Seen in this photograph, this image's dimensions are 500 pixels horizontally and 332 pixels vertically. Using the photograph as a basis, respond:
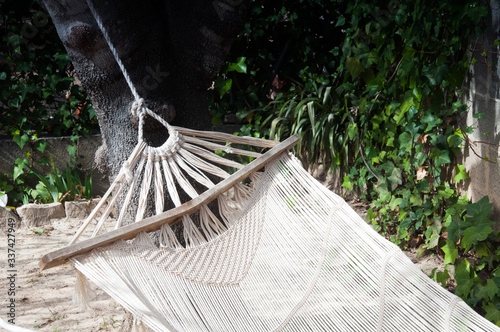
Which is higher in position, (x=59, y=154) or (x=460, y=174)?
(x=59, y=154)

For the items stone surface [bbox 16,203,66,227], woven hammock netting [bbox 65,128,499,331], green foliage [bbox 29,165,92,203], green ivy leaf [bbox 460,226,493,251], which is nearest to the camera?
woven hammock netting [bbox 65,128,499,331]

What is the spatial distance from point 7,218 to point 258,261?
195cm

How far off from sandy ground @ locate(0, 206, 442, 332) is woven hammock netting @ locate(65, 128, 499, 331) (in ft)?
1.42

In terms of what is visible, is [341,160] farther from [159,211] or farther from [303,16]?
[159,211]

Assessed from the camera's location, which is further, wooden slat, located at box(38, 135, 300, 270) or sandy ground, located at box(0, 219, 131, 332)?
sandy ground, located at box(0, 219, 131, 332)

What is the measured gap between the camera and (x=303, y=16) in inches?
119

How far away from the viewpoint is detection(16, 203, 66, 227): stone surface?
2920mm

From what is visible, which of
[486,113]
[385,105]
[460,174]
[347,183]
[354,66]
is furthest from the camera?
[347,183]

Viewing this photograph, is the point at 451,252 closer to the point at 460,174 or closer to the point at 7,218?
the point at 460,174

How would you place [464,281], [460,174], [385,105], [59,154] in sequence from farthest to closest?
1. [59,154]
2. [385,105]
3. [460,174]
4. [464,281]

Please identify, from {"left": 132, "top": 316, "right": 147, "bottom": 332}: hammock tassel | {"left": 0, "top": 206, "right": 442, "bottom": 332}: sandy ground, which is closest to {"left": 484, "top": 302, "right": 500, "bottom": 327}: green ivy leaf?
{"left": 0, "top": 206, "right": 442, "bottom": 332}: sandy ground

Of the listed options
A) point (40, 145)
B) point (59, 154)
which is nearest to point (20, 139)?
point (40, 145)

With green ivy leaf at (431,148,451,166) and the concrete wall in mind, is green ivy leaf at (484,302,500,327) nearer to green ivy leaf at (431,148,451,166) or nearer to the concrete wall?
the concrete wall

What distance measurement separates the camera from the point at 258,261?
1.60 metres
